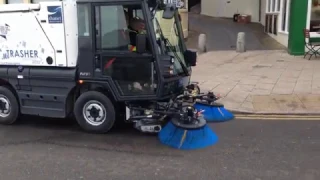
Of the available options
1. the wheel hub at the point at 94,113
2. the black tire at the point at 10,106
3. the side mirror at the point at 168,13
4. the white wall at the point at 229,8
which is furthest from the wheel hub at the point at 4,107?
the white wall at the point at 229,8

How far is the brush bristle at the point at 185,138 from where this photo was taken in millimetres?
5352

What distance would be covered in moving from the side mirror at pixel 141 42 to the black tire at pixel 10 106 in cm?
250

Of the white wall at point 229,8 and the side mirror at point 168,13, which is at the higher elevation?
the white wall at point 229,8

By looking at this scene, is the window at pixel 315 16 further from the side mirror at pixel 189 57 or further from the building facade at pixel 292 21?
the side mirror at pixel 189 57

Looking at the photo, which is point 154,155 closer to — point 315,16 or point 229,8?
point 315,16

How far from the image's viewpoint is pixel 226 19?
28.1m

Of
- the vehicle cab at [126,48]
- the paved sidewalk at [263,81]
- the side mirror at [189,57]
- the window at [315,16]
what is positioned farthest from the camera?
the window at [315,16]

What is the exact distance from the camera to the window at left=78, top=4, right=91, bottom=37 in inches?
224

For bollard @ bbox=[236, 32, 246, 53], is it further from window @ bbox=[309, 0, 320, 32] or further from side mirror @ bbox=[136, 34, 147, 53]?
side mirror @ bbox=[136, 34, 147, 53]

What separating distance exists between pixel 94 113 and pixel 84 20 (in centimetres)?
→ 142

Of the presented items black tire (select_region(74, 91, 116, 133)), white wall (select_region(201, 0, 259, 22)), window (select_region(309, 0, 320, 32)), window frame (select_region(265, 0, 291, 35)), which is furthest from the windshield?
white wall (select_region(201, 0, 259, 22))

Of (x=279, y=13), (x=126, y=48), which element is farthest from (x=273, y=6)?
(x=126, y=48)

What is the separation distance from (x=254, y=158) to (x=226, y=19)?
24.2 meters

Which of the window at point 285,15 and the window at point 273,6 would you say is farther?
the window at point 273,6
